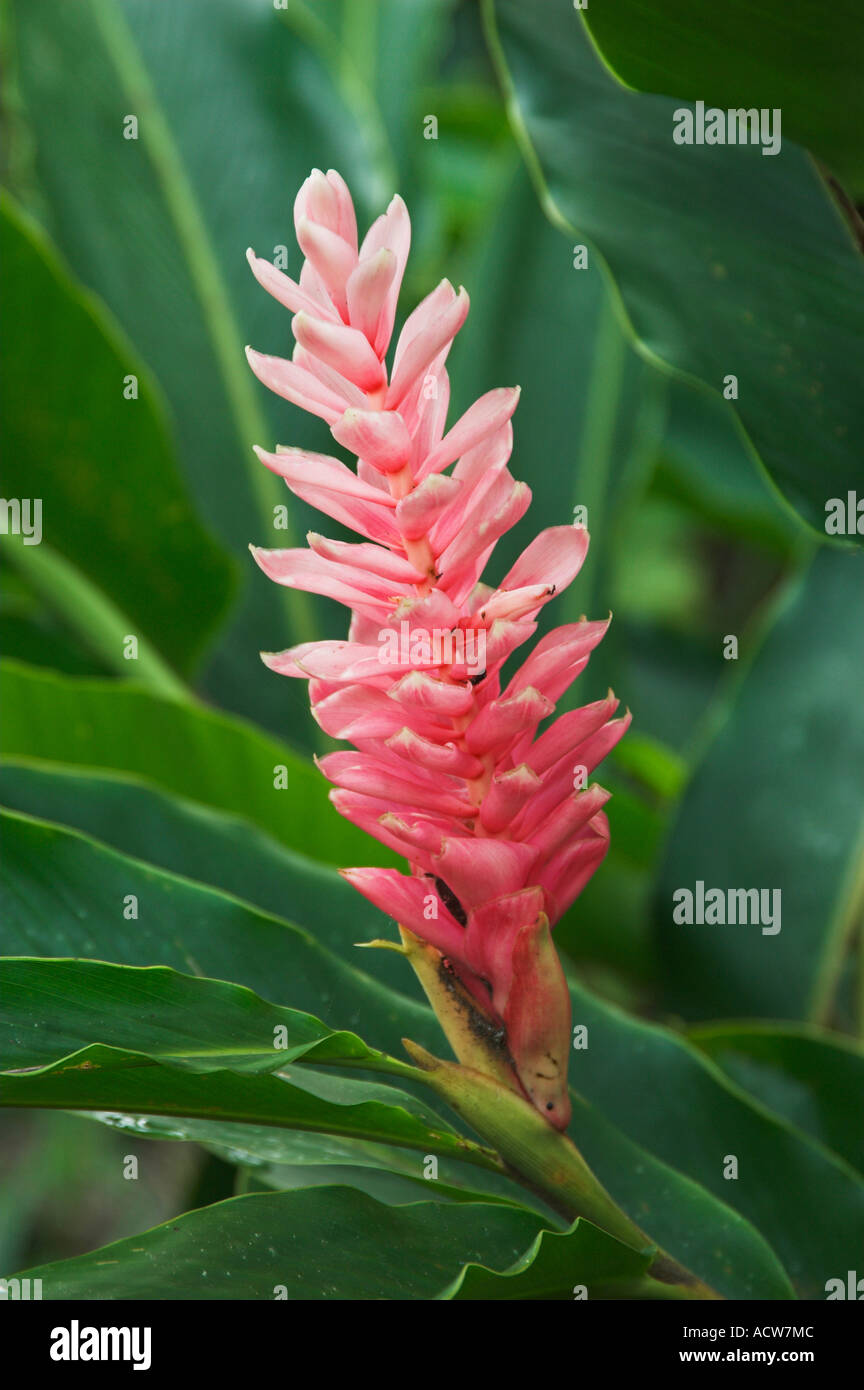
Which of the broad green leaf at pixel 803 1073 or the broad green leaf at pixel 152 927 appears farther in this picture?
the broad green leaf at pixel 803 1073

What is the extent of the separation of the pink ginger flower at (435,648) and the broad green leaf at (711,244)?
0.16m

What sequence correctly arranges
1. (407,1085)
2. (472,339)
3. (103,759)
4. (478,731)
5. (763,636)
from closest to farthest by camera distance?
(478,731) < (407,1085) < (103,759) < (763,636) < (472,339)

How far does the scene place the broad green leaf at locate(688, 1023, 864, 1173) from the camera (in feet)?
1.92

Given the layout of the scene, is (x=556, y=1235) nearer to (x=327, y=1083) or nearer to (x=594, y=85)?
(x=327, y=1083)

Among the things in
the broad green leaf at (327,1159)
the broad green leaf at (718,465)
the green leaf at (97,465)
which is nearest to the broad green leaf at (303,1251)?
the broad green leaf at (327,1159)

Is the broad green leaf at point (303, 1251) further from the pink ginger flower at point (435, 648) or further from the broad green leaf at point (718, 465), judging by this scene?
the broad green leaf at point (718, 465)

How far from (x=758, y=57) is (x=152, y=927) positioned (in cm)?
38

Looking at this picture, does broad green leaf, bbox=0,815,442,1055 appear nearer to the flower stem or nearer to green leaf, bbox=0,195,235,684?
the flower stem

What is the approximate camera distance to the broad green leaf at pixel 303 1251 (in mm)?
375

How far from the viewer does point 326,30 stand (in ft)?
4.21

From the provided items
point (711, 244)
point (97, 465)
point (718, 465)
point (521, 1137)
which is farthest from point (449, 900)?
point (718, 465)

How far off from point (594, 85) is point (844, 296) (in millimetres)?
160

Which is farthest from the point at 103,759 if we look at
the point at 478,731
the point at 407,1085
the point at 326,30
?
the point at 326,30

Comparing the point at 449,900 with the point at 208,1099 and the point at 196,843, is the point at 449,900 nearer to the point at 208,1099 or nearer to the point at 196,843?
the point at 208,1099
